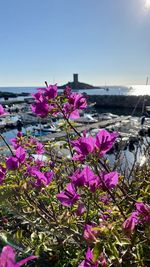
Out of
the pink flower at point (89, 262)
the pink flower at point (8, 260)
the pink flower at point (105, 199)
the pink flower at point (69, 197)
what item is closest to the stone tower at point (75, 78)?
the pink flower at point (105, 199)

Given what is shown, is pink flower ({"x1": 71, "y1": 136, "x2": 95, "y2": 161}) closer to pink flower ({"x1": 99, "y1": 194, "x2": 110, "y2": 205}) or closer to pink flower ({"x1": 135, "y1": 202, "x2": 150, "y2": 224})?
pink flower ({"x1": 135, "y1": 202, "x2": 150, "y2": 224})

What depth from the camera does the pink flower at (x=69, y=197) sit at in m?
1.15

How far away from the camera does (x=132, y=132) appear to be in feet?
61.2

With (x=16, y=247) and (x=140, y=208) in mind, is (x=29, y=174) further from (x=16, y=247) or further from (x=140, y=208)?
(x=140, y=208)


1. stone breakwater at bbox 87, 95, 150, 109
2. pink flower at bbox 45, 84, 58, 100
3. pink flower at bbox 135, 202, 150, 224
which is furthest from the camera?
Result: stone breakwater at bbox 87, 95, 150, 109

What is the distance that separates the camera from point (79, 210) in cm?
127

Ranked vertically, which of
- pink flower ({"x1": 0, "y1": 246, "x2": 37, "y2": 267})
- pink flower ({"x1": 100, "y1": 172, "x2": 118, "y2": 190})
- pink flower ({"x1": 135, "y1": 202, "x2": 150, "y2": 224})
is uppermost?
pink flower ({"x1": 0, "y1": 246, "x2": 37, "y2": 267})

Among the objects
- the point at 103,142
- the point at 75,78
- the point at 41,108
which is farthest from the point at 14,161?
the point at 75,78

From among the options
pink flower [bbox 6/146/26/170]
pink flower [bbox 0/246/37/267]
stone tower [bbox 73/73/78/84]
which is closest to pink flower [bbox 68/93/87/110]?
pink flower [bbox 6/146/26/170]

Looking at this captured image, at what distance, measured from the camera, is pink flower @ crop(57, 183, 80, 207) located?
1.15 meters

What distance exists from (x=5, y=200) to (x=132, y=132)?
1757 cm

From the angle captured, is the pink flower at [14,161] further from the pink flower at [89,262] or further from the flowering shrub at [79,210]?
the pink flower at [89,262]

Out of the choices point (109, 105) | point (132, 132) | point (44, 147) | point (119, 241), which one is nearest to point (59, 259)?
Answer: point (119, 241)

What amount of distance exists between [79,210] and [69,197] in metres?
0.14
